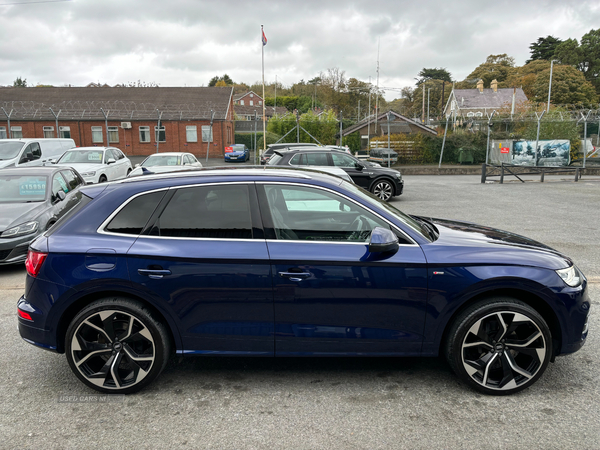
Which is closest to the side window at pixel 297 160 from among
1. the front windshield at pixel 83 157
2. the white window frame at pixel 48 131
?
the front windshield at pixel 83 157

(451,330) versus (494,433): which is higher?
(451,330)

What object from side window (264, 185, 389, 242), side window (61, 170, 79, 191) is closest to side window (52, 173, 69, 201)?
side window (61, 170, 79, 191)

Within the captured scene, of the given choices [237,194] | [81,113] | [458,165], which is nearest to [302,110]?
[81,113]

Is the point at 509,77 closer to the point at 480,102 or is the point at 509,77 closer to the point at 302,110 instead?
the point at 480,102

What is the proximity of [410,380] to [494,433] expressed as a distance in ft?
2.57

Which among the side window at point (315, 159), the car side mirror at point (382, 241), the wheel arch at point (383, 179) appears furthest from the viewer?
the wheel arch at point (383, 179)

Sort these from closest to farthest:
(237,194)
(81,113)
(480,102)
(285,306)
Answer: (285,306) < (237,194) < (81,113) < (480,102)

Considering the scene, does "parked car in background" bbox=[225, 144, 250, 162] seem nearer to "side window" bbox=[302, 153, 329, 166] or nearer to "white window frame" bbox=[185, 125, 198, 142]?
"white window frame" bbox=[185, 125, 198, 142]

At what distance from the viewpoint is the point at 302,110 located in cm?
7850

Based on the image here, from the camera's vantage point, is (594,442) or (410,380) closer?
(594,442)

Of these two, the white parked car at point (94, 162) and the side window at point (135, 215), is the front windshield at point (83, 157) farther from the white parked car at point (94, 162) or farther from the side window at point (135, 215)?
the side window at point (135, 215)

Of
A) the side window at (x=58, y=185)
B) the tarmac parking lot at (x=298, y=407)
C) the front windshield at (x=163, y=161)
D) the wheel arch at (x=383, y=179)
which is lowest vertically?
the tarmac parking lot at (x=298, y=407)

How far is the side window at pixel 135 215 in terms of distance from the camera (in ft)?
11.2

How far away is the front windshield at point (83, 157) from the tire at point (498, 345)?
15944 mm
